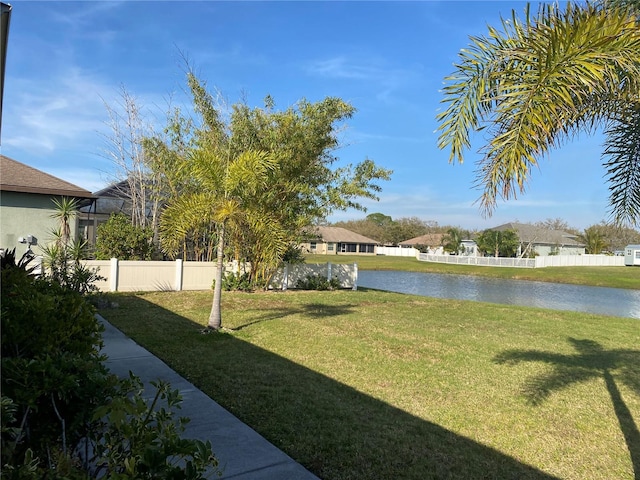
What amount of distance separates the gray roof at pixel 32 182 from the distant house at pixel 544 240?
59447 millimetres

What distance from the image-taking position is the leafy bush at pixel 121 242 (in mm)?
15758

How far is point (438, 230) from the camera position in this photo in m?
86.3

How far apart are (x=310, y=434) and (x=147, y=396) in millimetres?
1820

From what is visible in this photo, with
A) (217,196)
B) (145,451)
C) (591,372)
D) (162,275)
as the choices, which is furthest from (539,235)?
(145,451)

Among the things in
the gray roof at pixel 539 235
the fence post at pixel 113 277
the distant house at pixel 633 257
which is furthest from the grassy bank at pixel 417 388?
the gray roof at pixel 539 235

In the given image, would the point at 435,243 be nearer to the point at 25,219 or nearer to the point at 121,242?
the point at 121,242

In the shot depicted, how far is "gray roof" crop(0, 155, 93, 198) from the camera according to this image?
533 inches

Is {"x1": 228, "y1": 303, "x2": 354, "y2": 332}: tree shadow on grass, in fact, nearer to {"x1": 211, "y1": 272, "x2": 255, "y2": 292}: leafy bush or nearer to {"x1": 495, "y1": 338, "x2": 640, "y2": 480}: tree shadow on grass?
{"x1": 211, "y1": 272, "x2": 255, "y2": 292}: leafy bush

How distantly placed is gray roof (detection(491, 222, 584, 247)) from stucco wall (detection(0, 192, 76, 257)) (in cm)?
6119

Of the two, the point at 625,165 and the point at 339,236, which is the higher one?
the point at 339,236

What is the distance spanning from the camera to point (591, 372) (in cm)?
686

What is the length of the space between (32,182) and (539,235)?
67.0 m

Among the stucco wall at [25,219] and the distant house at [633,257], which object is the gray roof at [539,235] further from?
the stucco wall at [25,219]

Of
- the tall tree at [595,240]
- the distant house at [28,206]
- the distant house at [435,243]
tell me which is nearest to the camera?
the distant house at [28,206]
